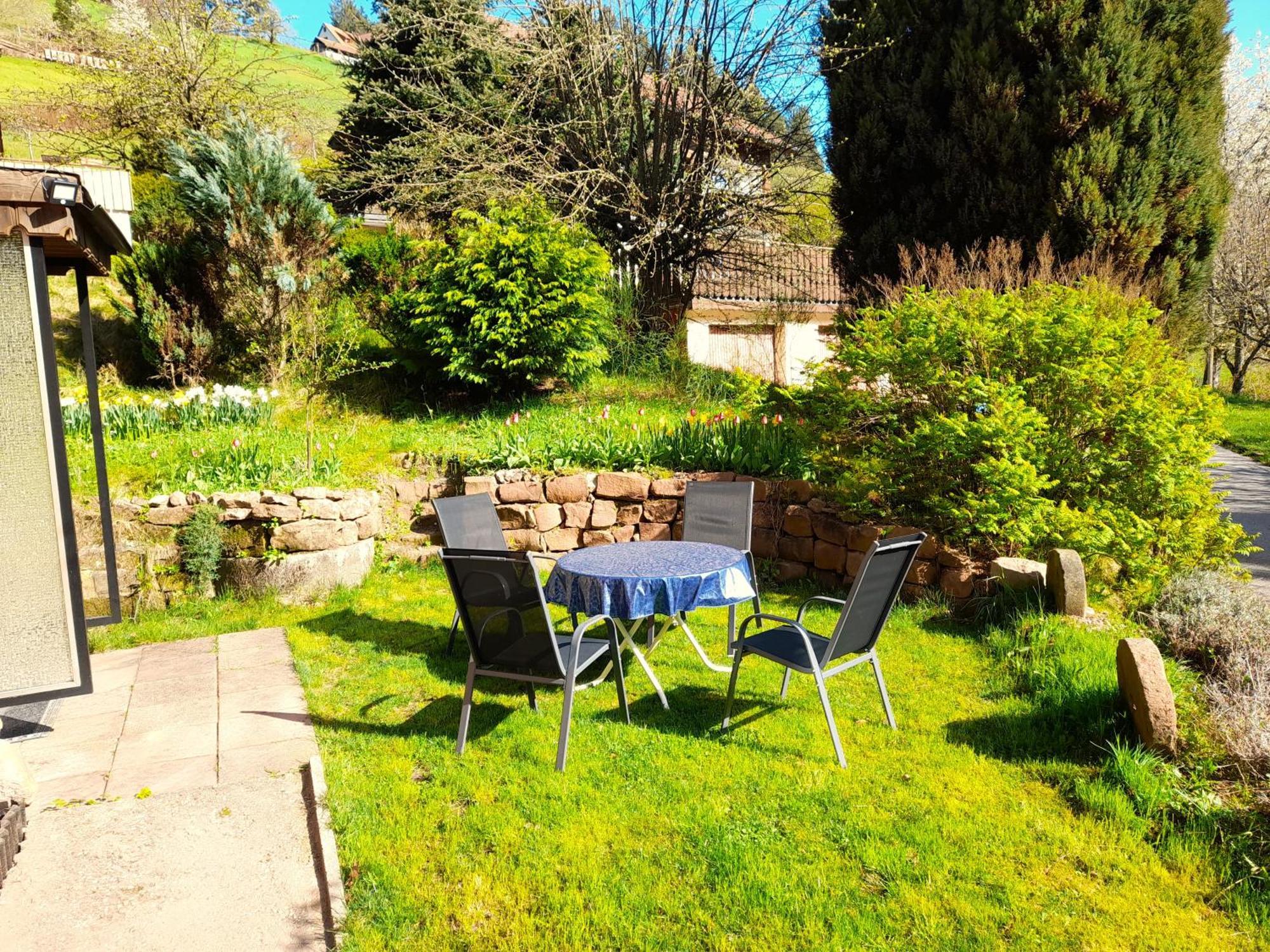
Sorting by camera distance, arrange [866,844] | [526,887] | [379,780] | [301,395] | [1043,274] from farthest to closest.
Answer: [301,395]
[1043,274]
[379,780]
[866,844]
[526,887]

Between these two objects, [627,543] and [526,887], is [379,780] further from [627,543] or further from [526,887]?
[627,543]

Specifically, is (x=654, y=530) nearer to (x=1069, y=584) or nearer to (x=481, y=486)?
(x=481, y=486)

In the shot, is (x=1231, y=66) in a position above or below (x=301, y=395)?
above

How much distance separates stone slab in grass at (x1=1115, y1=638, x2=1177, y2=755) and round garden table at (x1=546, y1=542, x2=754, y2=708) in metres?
1.72

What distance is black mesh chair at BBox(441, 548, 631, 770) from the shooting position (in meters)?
3.59

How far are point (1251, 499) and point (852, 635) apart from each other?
898cm

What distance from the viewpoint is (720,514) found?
5.65 m

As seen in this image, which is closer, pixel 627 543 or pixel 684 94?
pixel 627 543

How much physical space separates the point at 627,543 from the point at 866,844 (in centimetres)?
234

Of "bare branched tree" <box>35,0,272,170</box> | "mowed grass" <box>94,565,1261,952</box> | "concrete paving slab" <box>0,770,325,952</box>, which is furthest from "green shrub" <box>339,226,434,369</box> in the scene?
"concrete paving slab" <box>0,770,325,952</box>

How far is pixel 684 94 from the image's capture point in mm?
11156

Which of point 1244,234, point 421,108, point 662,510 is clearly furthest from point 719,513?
point 1244,234

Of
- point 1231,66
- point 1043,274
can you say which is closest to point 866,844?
point 1043,274

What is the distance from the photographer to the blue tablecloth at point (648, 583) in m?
3.94
